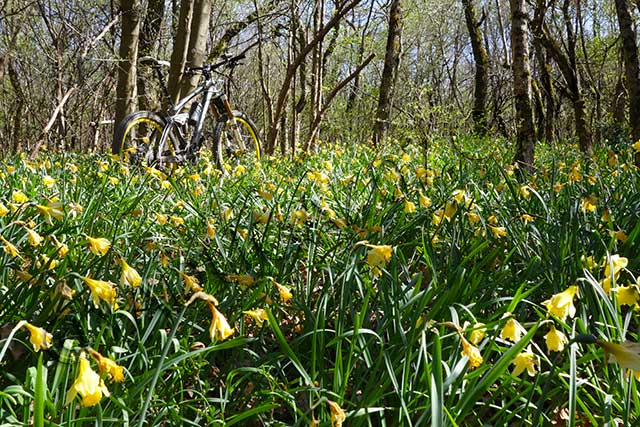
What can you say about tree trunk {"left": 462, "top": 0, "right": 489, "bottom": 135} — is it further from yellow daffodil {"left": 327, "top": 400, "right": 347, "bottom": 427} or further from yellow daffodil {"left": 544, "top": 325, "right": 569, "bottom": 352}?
yellow daffodil {"left": 327, "top": 400, "right": 347, "bottom": 427}

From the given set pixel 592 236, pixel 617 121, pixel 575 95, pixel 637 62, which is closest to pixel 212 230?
pixel 592 236

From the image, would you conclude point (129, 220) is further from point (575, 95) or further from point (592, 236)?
point (575, 95)

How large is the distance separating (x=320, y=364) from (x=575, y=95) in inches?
341

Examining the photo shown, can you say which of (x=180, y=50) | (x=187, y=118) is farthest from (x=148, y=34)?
(x=187, y=118)

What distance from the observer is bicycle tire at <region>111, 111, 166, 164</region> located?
17.5ft

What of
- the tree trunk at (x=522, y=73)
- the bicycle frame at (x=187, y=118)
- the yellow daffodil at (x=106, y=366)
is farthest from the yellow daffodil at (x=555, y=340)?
the bicycle frame at (x=187, y=118)

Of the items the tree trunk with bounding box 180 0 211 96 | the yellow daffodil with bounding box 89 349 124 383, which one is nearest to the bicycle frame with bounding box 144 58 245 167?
the tree trunk with bounding box 180 0 211 96

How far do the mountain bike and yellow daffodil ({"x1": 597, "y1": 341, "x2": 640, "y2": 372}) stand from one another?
4623 millimetres

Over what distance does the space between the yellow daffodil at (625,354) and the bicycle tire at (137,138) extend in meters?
4.78

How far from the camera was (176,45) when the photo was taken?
7.29m

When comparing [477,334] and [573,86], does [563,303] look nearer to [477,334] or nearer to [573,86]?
[477,334]

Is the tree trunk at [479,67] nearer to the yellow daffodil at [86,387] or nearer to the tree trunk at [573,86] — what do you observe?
the tree trunk at [573,86]

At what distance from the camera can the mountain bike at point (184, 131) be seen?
18.1 ft

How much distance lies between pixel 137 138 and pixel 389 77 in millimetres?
4709
